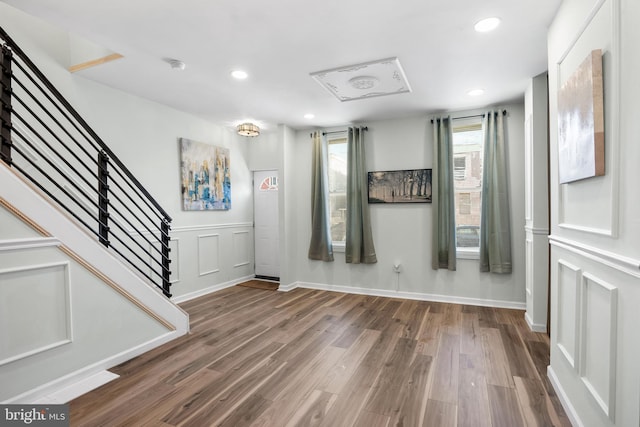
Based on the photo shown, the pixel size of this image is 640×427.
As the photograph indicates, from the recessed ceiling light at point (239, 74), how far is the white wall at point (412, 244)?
2.14 metres

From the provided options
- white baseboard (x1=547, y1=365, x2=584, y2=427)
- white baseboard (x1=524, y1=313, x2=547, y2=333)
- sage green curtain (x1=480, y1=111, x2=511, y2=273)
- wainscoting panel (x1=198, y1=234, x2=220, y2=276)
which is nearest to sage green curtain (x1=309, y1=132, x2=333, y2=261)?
wainscoting panel (x1=198, y1=234, x2=220, y2=276)

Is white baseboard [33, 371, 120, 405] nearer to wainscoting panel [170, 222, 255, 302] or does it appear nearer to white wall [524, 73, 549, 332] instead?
wainscoting panel [170, 222, 255, 302]

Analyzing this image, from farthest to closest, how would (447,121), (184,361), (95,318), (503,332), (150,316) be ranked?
(447,121) → (503,332) → (150,316) → (184,361) → (95,318)

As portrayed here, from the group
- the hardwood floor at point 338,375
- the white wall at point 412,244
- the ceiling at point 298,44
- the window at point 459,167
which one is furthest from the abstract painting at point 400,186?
the hardwood floor at point 338,375

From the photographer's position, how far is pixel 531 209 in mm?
3340

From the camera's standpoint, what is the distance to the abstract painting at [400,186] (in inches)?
176

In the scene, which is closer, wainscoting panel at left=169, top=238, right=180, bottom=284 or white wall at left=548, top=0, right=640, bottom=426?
white wall at left=548, top=0, right=640, bottom=426

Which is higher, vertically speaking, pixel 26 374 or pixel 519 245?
pixel 519 245

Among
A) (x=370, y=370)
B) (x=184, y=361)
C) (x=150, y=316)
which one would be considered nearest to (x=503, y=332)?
(x=370, y=370)

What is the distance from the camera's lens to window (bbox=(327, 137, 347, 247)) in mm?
5090

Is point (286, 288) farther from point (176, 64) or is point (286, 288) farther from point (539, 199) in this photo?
point (539, 199)

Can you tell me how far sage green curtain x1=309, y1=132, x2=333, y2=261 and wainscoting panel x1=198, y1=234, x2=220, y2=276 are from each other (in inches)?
61.6

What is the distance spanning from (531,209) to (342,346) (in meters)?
2.44

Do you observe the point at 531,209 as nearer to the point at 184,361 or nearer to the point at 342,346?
the point at 342,346
